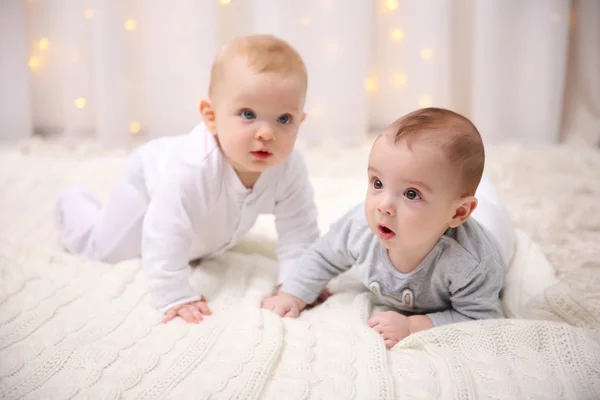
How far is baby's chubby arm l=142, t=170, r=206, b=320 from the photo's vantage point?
4.10 ft

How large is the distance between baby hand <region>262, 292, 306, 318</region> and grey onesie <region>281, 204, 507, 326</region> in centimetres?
1

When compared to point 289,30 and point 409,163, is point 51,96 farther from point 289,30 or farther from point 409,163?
point 409,163

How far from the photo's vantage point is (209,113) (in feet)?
4.32

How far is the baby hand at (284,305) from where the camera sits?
4.06 ft

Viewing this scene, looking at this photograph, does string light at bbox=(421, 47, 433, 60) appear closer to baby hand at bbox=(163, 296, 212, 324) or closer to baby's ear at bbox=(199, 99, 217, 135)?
baby's ear at bbox=(199, 99, 217, 135)

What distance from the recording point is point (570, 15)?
2576 millimetres

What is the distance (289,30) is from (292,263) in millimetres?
1331

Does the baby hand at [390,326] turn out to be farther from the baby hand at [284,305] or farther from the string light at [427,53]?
the string light at [427,53]

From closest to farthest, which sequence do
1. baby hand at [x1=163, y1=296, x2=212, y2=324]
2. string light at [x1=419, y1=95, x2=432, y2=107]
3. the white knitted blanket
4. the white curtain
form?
the white knitted blanket
baby hand at [x1=163, y1=296, x2=212, y2=324]
the white curtain
string light at [x1=419, y1=95, x2=432, y2=107]

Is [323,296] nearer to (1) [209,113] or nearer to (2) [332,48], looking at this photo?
(1) [209,113]

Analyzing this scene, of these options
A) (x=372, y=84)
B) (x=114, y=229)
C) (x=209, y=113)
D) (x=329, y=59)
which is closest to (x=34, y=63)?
(x=329, y=59)

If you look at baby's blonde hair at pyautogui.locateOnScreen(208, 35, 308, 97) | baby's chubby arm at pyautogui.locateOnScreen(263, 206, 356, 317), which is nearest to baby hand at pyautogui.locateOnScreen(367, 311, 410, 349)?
baby's chubby arm at pyautogui.locateOnScreen(263, 206, 356, 317)

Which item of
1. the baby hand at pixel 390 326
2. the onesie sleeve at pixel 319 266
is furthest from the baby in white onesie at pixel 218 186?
the baby hand at pixel 390 326

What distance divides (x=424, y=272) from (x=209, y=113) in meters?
0.52
